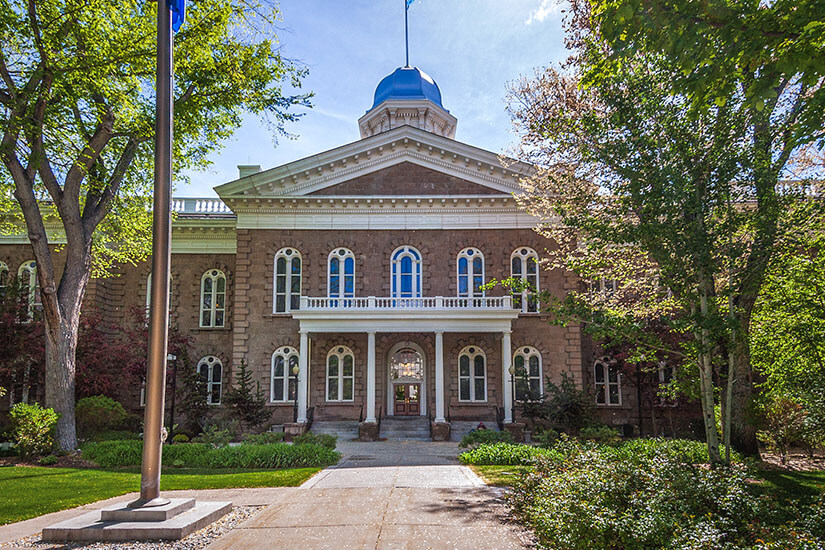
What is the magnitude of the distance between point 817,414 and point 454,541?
1199cm

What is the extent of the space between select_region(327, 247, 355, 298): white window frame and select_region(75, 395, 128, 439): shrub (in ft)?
31.4

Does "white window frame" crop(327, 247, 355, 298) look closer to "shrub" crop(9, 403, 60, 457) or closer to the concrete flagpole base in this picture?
"shrub" crop(9, 403, 60, 457)

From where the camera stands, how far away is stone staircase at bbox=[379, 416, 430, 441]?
75.5ft

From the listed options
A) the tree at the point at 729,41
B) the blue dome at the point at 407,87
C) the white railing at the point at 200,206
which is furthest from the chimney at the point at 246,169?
the tree at the point at 729,41

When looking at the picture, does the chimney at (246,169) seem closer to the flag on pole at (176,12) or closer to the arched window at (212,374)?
the arched window at (212,374)

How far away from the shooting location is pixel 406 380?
26.5m

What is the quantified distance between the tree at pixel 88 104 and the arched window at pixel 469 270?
1028cm

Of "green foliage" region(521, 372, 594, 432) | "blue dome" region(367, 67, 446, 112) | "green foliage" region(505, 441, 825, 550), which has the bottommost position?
"green foliage" region(521, 372, 594, 432)

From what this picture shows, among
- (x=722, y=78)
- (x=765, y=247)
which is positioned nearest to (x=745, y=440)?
(x=765, y=247)

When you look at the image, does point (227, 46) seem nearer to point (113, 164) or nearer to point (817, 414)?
A: point (113, 164)

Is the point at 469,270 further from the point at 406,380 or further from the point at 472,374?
the point at 406,380

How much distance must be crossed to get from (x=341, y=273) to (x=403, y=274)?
111 inches

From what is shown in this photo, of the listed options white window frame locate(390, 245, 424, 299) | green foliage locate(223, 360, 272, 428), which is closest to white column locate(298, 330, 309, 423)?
Result: green foliage locate(223, 360, 272, 428)

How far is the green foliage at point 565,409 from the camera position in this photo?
22.3 metres
